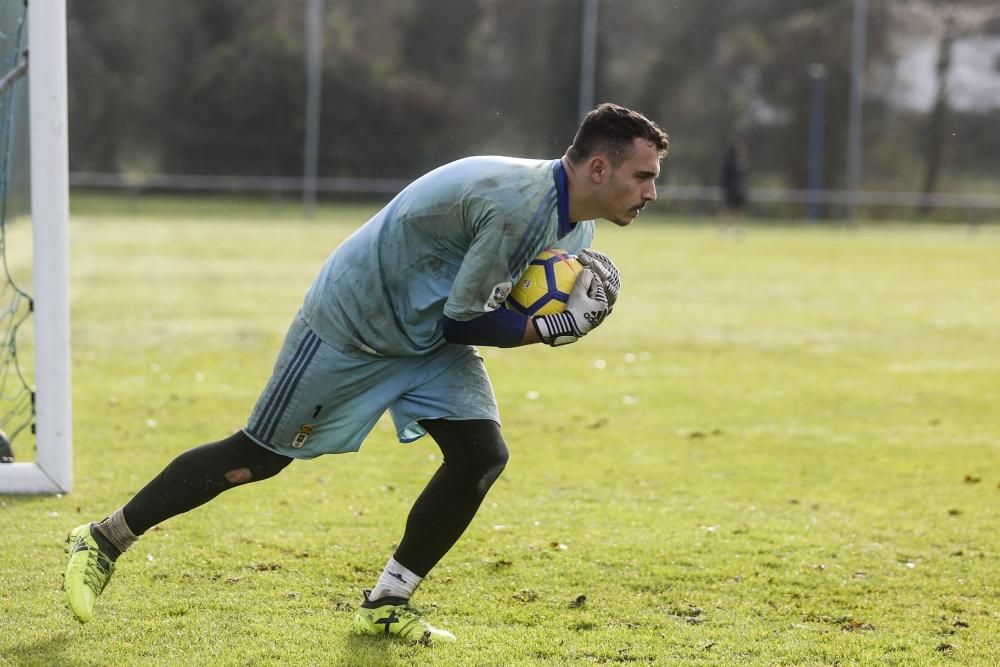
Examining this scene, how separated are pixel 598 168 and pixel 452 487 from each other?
1166mm

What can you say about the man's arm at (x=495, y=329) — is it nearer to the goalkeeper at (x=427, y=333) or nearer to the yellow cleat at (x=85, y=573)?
the goalkeeper at (x=427, y=333)

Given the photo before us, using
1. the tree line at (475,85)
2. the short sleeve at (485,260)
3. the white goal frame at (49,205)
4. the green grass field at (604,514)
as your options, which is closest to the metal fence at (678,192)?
the tree line at (475,85)

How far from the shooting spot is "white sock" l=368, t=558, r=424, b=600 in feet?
14.4

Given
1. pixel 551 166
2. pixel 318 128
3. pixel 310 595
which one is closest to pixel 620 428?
pixel 310 595

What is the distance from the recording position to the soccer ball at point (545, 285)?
4.18 metres

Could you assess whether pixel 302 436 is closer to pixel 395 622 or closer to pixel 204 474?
pixel 204 474

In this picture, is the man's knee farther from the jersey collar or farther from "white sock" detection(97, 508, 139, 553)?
the jersey collar

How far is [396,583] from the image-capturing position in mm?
4414

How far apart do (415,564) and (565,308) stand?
1028 mm

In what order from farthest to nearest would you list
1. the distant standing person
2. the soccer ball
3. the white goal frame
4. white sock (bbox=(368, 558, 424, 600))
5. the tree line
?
the tree line → the distant standing person → the white goal frame → white sock (bbox=(368, 558, 424, 600)) → the soccer ball

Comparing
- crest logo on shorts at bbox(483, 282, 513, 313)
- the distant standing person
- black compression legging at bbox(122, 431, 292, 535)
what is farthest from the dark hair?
the distant standing person

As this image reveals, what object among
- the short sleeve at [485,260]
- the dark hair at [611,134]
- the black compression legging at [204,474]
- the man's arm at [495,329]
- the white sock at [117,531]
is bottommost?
the white sock at [117,531]

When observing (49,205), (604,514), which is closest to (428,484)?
(604,514)

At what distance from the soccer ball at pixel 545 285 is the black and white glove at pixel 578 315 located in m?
0.03
